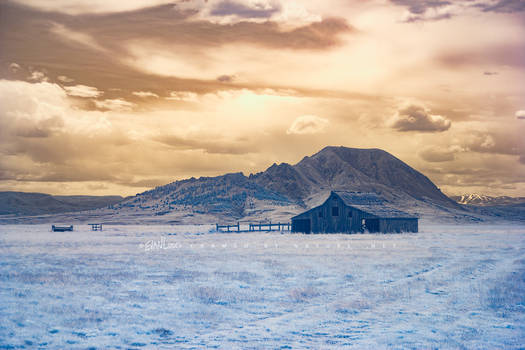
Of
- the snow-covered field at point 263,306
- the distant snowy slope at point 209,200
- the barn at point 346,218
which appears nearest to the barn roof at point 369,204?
the barn at point 346,218

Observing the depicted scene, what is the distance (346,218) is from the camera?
7325cm

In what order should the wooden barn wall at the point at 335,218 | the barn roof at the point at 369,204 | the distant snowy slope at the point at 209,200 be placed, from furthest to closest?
the distant snowy slope at the point at 209,200 → the barn roof at the point at 369,204 → the wooden barn wall at the point at 335,218

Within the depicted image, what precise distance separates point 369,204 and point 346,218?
5.86 meters

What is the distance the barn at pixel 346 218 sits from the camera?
240 feet

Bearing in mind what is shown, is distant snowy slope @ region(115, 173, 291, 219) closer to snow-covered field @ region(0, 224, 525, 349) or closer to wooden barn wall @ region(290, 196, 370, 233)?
wooden barn wall @ region(290, 196, 370, 233)

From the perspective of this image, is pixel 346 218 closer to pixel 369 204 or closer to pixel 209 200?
pixel 369 204

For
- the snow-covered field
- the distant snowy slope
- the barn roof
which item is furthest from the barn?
the distant snowy slope

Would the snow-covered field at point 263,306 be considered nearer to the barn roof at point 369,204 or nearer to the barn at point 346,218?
the barn at point 346,218

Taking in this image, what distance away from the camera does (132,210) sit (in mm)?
172000

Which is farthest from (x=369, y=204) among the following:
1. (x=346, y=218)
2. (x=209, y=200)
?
(x=209, y=200)

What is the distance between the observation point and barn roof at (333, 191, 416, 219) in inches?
2921

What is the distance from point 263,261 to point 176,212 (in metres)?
132

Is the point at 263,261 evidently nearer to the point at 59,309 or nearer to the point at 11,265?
the point at 11,265

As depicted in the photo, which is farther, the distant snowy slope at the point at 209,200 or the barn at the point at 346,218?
the distant snowy slope at the point at 209,200
